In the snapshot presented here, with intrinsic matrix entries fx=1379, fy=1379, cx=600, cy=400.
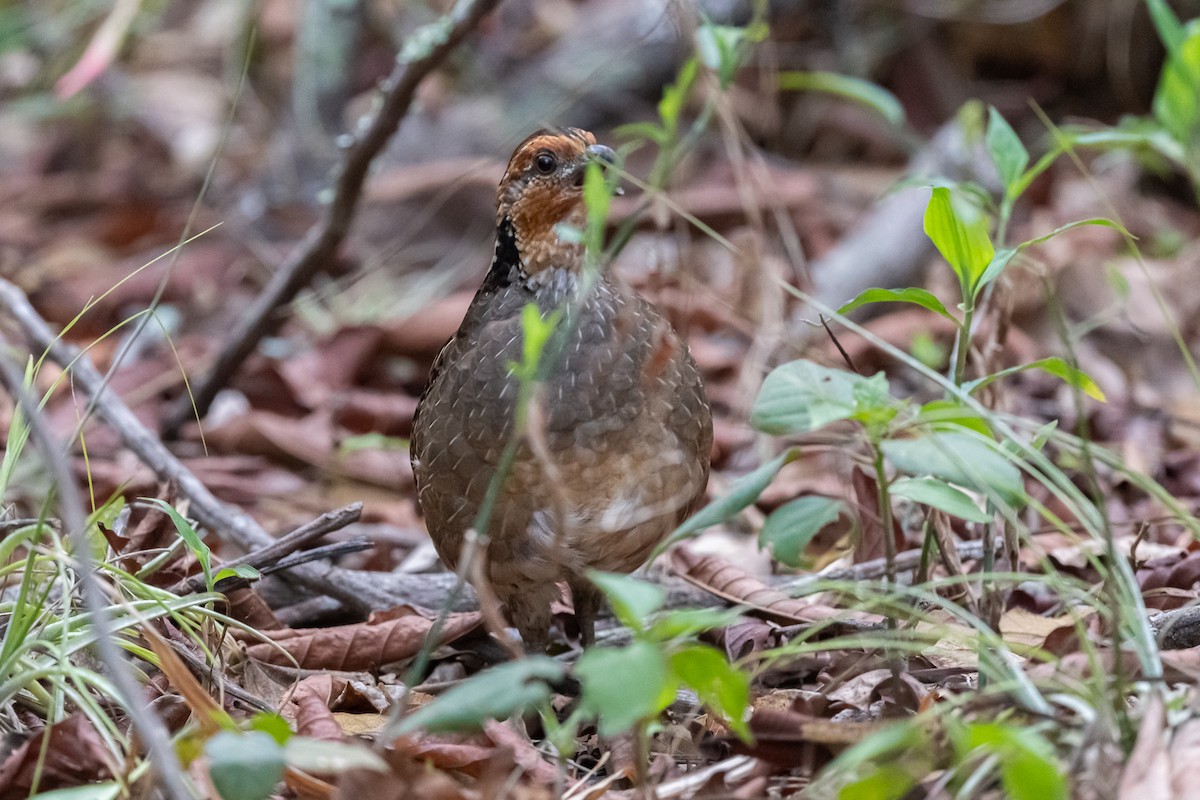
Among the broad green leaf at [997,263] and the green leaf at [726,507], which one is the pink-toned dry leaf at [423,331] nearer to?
the broad green leaf at [997,263]

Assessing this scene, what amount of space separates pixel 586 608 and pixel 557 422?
55 cm

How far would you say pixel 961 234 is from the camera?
2244 millimetres

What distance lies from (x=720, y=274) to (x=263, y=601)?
2.83 metres

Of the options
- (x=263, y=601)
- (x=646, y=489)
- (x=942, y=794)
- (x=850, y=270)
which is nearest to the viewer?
(x=942, y=794)

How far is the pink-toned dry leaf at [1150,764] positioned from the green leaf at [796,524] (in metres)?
0.61

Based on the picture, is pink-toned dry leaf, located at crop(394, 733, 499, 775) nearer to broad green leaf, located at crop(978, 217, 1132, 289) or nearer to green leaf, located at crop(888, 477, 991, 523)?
green leaf, located at crop(888, 477, 991, 523)

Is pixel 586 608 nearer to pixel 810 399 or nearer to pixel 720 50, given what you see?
pixel 810 399

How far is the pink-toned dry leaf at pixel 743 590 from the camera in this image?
2.78 meters

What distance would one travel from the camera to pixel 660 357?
229cm

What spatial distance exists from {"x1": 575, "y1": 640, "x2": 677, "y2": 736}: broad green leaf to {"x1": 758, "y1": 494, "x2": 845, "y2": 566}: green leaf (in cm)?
68

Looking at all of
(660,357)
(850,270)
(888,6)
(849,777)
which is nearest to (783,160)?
(888,6)

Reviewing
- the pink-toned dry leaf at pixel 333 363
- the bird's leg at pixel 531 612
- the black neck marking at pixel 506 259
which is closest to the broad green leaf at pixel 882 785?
the bird's leg at pixel 531 612

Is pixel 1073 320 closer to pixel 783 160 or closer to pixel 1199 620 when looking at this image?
pixel 783 160

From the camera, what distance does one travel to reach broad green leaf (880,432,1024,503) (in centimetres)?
182
